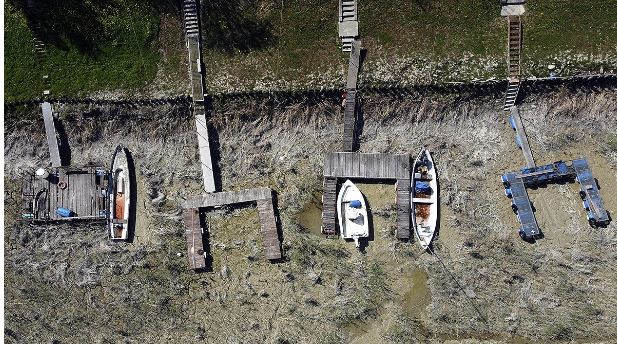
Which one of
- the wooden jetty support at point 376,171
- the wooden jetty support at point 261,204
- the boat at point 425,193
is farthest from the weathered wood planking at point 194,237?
the boat at point 425,193

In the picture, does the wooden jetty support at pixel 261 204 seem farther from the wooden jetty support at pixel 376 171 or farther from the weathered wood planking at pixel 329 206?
the wooden jetty support at pixel 376 171

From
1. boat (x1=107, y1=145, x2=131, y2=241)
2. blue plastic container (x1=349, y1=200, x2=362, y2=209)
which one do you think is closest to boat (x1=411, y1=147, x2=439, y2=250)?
blue plastic container (x1=349, y1=200, x2=362, y2=209)

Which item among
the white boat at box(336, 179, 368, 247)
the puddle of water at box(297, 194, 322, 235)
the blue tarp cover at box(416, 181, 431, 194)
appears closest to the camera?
the blue tarp cover at box(416, 181, 431, 194)

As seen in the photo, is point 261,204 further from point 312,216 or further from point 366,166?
point 366,166

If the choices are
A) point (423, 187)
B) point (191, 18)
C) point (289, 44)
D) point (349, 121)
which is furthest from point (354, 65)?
point (191, 18)

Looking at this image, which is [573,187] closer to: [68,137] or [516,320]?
[516,320]

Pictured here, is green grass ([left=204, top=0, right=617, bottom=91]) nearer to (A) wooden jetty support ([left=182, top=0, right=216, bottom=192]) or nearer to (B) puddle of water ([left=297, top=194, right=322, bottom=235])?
(A) wooden jetty support ([left=182, top=0, right=216, bottom=192])

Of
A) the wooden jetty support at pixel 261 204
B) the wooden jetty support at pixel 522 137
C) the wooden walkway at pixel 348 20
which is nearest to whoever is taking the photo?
the wooden walkway at pixel 348 20
